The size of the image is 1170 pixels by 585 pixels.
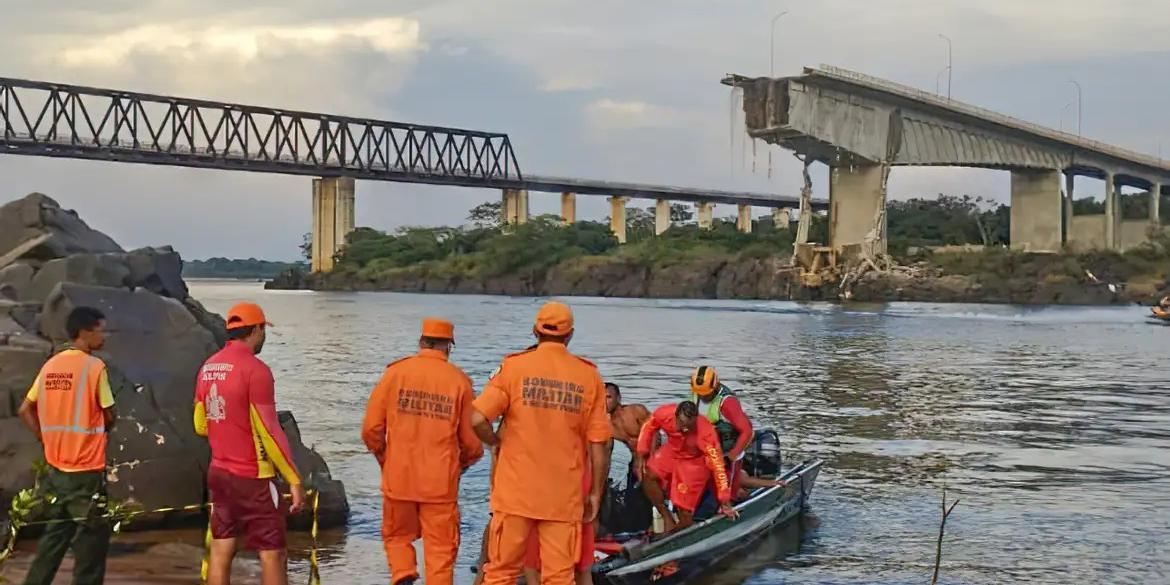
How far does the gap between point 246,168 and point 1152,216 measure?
74.0m

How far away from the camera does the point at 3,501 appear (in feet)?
36.7

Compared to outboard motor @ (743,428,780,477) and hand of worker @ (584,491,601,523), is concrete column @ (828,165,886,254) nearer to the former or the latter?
outboard motor @ (743,428,780,477)

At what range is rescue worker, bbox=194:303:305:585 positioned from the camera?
6977 mm

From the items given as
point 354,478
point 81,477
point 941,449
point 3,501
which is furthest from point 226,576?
point 941,449

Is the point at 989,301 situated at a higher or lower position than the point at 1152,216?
lower

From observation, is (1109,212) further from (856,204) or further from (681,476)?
(681,476)

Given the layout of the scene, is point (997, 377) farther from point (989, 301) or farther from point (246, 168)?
point (246, 168)

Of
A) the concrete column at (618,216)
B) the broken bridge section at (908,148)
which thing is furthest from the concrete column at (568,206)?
the broken bridge section at (908,148)

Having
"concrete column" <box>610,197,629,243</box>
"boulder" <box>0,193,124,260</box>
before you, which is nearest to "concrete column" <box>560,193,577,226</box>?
"concrete column" <box>610,197,629,243</box>

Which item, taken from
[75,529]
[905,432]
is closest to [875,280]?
[905,432]

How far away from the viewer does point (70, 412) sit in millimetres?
7289

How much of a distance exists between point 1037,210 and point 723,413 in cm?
9113

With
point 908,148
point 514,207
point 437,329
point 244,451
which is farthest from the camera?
point 514,207

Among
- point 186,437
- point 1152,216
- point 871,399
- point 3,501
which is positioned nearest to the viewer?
point 3,501
